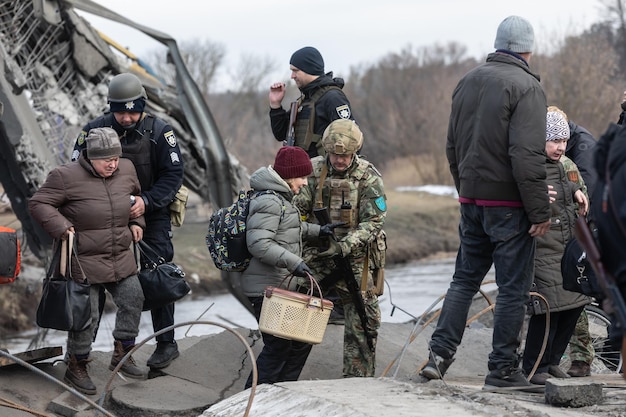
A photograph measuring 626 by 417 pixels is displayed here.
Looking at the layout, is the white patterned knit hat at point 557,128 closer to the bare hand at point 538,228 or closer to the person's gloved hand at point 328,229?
the bare hand at point 538,228

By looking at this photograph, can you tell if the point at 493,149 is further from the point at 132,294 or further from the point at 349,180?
the point at 132,294

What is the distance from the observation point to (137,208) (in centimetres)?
696

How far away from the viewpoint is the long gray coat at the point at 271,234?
6.32 meters

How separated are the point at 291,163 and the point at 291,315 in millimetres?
978

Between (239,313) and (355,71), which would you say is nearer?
(239,313)

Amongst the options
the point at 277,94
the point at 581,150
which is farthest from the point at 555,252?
the point at 277,94

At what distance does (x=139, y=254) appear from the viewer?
734 centimetres

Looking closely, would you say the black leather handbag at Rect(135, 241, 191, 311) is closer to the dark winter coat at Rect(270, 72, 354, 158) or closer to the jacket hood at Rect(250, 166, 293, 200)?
the jacket hood at Rect(250, 166, 293, 200)

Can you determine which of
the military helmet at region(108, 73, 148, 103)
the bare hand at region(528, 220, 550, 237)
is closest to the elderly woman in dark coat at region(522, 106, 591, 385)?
the bare hand at region(528, 220, 550, 237)

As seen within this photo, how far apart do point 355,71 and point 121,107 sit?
5742 cm

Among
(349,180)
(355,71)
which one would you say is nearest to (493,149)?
(349,180)

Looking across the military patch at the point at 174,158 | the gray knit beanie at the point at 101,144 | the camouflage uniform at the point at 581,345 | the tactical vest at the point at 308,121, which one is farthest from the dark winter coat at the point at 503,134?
the gray knit beanie at the point at 101,144

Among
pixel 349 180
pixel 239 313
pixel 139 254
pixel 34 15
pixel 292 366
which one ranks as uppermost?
pixel 34 15

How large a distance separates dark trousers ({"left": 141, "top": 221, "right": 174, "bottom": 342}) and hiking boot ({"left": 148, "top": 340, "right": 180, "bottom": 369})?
0.17 feet
